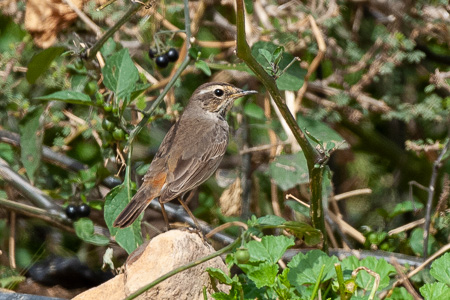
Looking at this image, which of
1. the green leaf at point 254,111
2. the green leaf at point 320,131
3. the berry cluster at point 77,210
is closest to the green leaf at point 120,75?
the berry cluster at point 77,210

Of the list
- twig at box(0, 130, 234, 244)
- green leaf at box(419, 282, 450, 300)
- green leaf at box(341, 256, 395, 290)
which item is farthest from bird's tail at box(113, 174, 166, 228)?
green leaf at box(419, 282, 450, 300)

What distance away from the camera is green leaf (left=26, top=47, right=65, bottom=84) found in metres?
4.52

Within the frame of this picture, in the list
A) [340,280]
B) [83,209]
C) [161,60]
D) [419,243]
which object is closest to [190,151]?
[161,60]

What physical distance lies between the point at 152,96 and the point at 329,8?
5.35ft

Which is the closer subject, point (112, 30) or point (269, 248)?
point (269, 248)

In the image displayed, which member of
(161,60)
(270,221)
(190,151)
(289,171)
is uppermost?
(161,60)

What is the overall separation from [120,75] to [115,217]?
2.82 ft

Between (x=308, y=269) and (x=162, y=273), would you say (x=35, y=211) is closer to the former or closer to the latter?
(x=162, y=273)

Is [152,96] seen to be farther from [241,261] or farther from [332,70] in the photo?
[241,261]

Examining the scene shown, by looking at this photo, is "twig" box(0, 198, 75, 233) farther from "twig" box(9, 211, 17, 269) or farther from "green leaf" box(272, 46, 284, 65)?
"green leaf" box(272, 46, 284, 65)

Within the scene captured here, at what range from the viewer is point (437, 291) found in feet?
10.2

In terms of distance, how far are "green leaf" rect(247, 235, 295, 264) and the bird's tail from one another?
0.81 meters

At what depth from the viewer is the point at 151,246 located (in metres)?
3.52

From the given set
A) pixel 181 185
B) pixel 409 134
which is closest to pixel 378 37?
pixel 409 134
